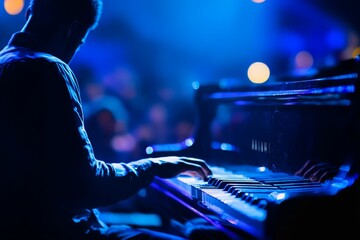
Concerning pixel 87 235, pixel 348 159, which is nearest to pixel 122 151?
pixel 87 235

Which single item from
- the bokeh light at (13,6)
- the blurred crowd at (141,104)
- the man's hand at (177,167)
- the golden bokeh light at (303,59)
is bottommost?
the blurred crowd at (141,104)

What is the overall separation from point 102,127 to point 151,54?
426cm

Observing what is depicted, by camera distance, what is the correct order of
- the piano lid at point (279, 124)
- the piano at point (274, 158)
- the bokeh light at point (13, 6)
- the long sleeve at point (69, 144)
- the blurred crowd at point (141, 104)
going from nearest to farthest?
1. the piano at point (274, 158)
2. the long sleeve at point (69, 144)
3. the piano lid at point (279, 124)
4. the bokeh light at point (13, 6)
5. the blurred crowd at point (141, 104)

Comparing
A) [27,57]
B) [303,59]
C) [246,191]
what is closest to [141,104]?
[303,59]

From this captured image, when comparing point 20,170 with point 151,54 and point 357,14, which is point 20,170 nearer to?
point 357,14

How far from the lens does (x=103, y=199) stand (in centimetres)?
188

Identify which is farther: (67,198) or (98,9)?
(98,9)

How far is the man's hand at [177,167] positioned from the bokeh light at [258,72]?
722 centimetres

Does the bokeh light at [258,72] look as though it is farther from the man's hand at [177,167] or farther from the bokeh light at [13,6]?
the man's hand at [177,167]

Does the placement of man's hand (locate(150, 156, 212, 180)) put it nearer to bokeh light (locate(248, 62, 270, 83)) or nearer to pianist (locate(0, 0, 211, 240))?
pianist (locate(0, 0, 211, 240))

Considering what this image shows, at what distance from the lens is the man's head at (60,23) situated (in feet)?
6.56

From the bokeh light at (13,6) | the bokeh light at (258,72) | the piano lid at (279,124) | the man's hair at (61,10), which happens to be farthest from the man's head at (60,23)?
the bokeh light at (258,72)

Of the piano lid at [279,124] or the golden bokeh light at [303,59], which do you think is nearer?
the piano lid at [279,124]

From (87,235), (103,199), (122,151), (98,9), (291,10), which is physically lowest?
(122,151)
